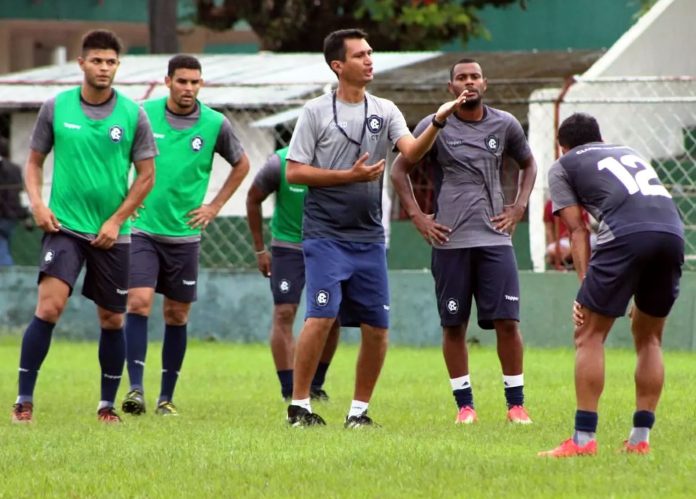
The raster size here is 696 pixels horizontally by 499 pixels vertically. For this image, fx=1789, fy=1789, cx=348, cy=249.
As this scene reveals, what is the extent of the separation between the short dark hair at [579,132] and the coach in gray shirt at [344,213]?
61.3 inches

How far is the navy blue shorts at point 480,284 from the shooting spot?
34.8 ft

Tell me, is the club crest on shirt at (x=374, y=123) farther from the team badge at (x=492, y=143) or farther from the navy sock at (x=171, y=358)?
the navy sock at (x=171, y=358)

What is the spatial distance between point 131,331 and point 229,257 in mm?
7710

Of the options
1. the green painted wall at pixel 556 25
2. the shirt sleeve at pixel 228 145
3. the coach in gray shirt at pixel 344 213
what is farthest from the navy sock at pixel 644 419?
the green painted wall at pixel 556 25

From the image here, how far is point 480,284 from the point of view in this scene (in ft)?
35.1

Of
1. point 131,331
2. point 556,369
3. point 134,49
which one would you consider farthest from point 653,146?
point 134,49

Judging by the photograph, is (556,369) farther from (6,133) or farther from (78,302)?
(6,133)

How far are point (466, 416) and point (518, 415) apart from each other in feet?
1.02

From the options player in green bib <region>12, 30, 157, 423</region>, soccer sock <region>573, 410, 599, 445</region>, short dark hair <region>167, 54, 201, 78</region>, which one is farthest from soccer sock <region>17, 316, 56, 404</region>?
soccer sock <region>573, 410, 599, 445</region>

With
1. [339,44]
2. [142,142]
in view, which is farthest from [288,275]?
[339,44]

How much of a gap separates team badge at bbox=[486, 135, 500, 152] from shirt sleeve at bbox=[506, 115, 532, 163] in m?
0.12

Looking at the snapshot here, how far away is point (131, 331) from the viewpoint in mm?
11961

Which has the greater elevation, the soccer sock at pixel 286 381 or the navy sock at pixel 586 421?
the navy sock at pixel 586 421

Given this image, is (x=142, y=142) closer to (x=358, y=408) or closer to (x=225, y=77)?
(x=358, y=408)
